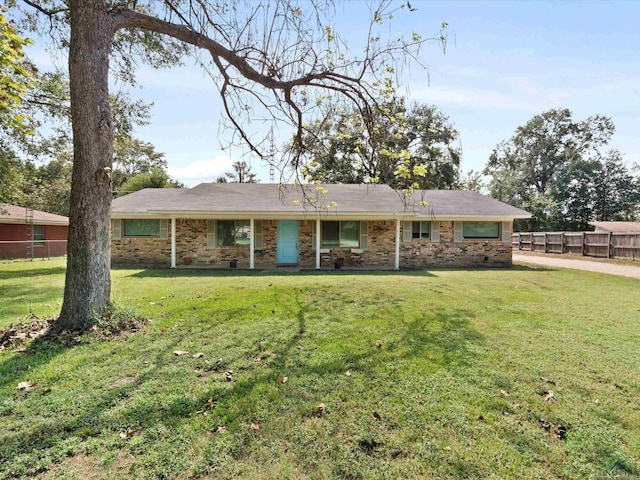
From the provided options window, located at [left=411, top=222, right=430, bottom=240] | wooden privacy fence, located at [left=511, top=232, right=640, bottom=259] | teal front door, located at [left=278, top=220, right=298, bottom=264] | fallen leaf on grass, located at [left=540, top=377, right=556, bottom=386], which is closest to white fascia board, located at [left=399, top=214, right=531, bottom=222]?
window, located at [left=411, top=222, right=430, bottom=240]

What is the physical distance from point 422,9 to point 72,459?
6383mm

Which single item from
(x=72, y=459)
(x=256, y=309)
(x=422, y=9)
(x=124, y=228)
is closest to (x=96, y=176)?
(x=256, y=309)

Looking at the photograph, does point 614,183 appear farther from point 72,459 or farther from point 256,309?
point 72,459

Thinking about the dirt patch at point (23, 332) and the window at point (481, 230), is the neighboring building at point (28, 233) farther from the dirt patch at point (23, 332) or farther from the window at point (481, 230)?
the window at point (481, 230)

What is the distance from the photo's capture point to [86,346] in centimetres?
423

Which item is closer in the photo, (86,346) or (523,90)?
(86,346)

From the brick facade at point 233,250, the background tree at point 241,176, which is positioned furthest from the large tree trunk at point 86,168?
the background tree at point 241,176

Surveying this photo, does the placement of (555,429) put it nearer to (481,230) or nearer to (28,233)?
(481,230)

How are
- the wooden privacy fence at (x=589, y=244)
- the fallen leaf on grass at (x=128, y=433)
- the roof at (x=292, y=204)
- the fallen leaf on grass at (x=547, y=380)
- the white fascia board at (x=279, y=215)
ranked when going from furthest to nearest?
the wooden privacy fence at (x=589, y=244), the roof at (x=292, y=204), the white fascia board at (x=279, y=215), the fallen leaf on grass at (x=547, y=380), the fallen leaf on grass at (x=128, y=433)

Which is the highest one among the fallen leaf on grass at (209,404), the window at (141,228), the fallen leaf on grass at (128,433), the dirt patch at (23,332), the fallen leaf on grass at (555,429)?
the window at (141,228)

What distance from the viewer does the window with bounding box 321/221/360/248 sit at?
14.4m

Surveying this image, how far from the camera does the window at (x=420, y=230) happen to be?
14.9 m

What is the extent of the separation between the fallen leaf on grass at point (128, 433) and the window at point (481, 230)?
15.0 m

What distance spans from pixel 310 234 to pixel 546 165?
1341 inches
